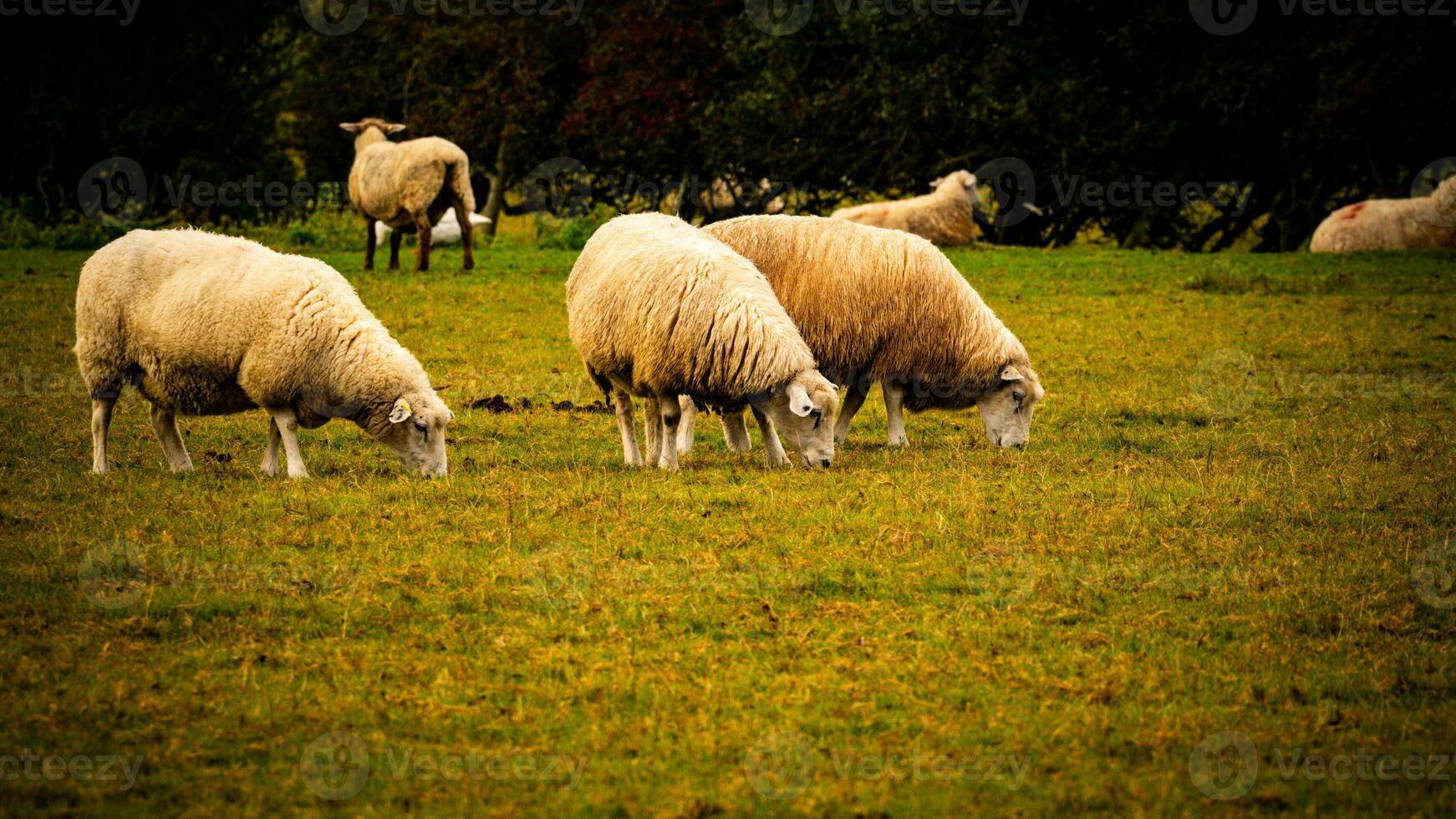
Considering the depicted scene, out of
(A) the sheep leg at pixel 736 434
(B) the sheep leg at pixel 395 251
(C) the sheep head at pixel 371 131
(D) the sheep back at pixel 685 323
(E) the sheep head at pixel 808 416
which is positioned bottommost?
(B) the sheep leg at pixel 395 251

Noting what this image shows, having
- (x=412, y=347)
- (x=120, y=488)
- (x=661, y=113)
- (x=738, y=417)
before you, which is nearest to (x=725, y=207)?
(x=661, y=113)

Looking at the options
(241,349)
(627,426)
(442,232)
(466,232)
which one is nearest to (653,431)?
(627,426)

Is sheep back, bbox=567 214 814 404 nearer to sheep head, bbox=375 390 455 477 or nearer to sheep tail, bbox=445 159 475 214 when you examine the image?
sheep head, bbox=375 390 455 477

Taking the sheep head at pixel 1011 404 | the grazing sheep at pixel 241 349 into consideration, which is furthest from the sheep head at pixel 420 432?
the sheep head at pixel 1011 404

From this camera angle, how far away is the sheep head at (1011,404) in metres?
11.6

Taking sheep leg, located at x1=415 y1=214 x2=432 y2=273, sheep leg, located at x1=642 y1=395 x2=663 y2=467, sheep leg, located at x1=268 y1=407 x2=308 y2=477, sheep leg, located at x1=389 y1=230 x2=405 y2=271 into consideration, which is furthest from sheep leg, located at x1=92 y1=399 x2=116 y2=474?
sheep leg, located at x1=389 y1=230 x2=405 y2=271

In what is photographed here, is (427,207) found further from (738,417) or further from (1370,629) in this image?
(1370,629)

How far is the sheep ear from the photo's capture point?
9.79 m

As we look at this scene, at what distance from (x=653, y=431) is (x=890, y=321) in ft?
7.39

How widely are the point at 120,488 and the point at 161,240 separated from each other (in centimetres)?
199

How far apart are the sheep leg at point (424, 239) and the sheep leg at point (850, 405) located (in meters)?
10.4

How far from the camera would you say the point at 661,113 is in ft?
95.2

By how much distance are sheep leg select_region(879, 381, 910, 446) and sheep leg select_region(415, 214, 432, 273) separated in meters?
10.7

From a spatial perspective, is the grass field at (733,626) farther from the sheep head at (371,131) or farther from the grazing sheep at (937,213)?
the grazing sheep at (937,213)
